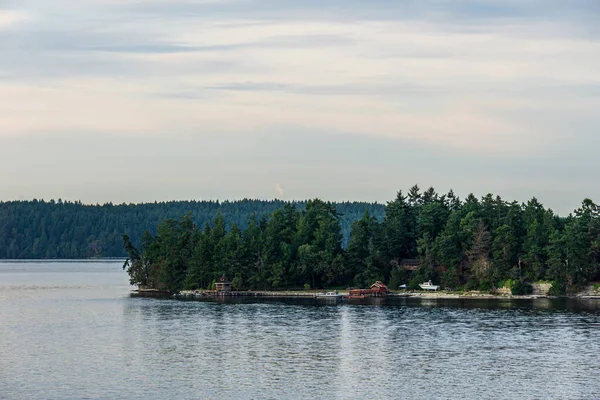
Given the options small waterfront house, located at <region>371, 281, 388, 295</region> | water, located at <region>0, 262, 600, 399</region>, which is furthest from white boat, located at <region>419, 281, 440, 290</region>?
water, located at <region>0, 262, 600, 399</region>

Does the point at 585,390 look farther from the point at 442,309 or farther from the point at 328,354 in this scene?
the point at 442,309

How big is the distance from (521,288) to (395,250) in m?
26.1

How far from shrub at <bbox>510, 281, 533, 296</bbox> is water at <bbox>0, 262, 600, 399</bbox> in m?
14.9

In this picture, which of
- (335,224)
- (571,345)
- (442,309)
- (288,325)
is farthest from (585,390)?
(335,224)

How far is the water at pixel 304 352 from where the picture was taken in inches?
2650

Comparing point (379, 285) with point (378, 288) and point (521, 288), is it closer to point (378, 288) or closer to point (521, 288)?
point (378, 288)

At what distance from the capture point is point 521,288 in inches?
5886

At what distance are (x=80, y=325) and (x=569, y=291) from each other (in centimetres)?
8127

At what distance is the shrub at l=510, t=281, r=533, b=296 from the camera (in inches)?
5871

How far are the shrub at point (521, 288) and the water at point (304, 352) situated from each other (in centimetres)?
1490

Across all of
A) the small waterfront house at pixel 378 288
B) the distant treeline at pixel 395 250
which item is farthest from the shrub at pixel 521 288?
the small waterfront house at pixel 378 288

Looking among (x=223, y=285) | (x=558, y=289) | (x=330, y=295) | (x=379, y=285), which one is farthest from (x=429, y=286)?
(x=223, y=285)

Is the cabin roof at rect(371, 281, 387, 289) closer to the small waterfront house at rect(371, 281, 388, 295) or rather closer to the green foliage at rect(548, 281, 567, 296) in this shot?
the small waterfront house at rect(371, 281, 388, 295)

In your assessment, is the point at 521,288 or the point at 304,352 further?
the point at 521,288
